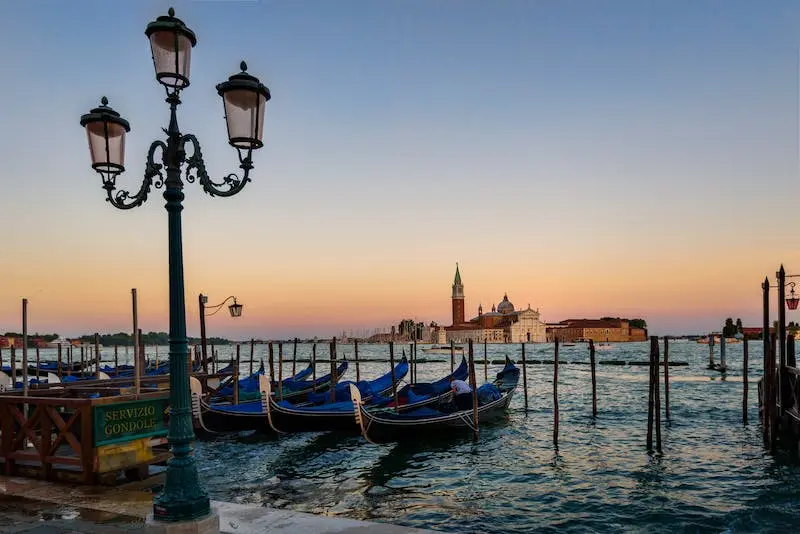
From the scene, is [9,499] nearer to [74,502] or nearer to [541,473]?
[74,502]

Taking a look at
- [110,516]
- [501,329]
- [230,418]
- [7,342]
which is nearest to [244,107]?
[110,516]

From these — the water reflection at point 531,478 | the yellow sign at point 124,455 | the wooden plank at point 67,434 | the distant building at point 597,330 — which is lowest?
the distant building at point 597,330

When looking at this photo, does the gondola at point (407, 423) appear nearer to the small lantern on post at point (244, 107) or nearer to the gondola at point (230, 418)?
the gondola at point (230, 418)

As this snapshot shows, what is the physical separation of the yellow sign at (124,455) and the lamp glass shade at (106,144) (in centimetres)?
298

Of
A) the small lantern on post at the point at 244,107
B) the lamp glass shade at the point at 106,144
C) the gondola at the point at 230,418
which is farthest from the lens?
the gondola at the point at 230,418

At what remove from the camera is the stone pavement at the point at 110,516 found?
13.6ft

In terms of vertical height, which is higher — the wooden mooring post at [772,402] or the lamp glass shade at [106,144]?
the lamp glass shade at [106,144]

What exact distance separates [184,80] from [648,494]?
920cm

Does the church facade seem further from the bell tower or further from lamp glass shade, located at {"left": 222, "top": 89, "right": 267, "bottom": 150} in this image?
lamp glass shade, located at {"left": 222, "top": 89, "right": 267, "bottom": 150}

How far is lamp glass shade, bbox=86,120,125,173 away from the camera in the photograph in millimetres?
4297

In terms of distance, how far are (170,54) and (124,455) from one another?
421cm

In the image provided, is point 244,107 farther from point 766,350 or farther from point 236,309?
point 236,309

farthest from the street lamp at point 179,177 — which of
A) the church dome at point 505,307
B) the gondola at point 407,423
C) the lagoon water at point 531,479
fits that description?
the church dome at point 505,307

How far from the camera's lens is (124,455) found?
5.96 metres
